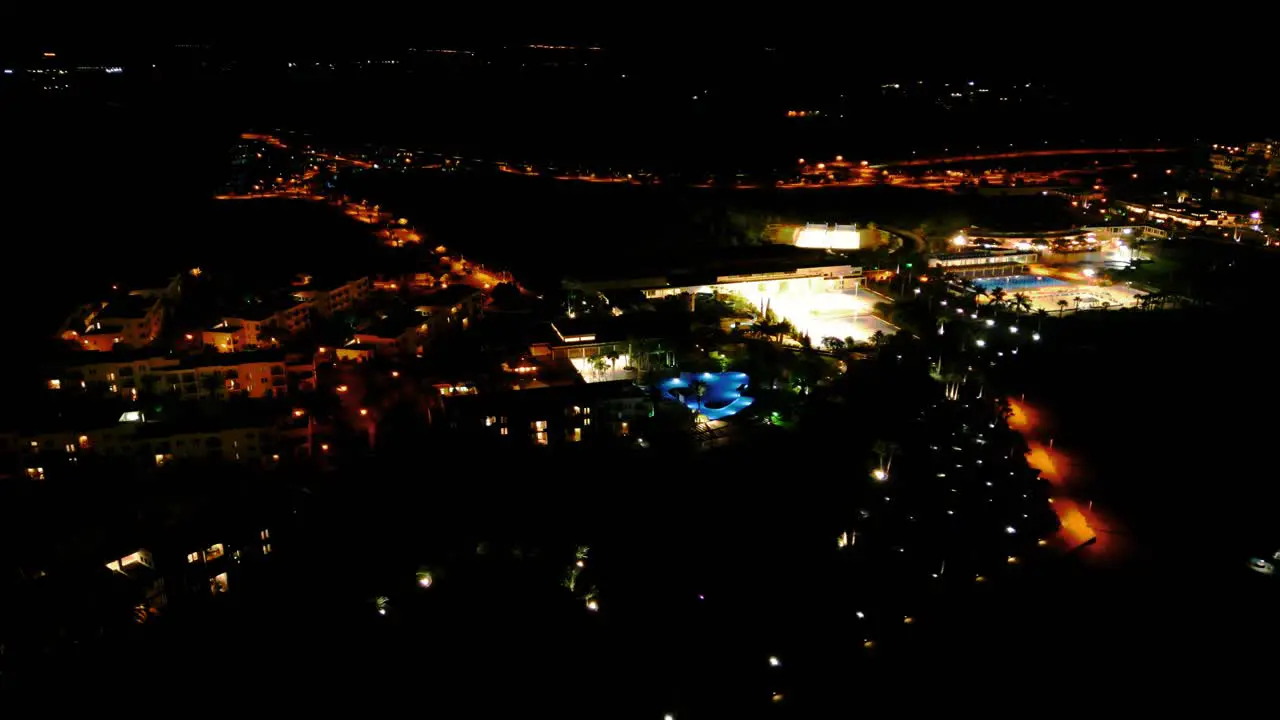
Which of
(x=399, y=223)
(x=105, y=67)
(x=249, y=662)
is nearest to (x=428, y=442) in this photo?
(x=249, y=662)

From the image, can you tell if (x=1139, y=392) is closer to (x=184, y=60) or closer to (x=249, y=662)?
(x=249, y=662)

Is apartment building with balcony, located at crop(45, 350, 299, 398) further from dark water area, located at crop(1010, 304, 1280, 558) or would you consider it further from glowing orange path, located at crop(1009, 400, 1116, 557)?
dark water area, located at crop(1010, 304, 1280, 558)

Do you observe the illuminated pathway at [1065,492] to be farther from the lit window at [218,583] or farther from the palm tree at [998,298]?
the lit window at [218,583]

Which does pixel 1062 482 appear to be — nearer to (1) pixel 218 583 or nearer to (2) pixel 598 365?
(2) pixel 598 365

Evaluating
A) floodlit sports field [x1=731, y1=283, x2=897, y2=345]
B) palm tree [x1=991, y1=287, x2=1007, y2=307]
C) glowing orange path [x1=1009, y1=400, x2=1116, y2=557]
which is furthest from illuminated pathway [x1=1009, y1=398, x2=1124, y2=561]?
palm tree [x1=991, y1=287, x2=1007, y2=307]

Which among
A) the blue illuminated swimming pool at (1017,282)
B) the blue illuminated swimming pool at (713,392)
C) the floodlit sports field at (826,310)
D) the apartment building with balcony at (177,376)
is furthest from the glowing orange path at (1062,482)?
the apartment building with balcony at (177,376)
